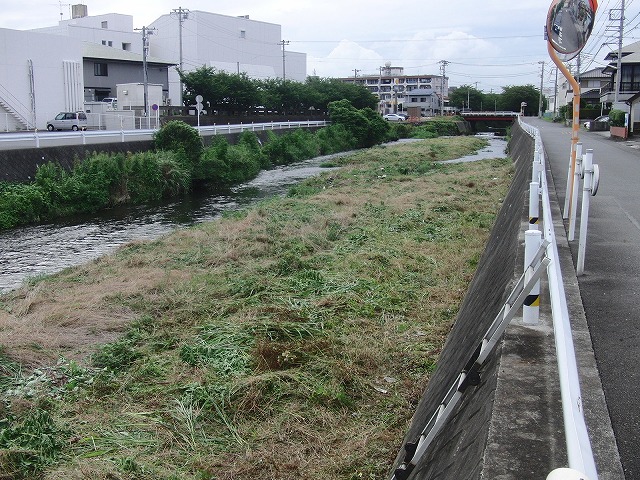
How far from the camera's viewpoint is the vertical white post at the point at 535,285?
383 centimetres

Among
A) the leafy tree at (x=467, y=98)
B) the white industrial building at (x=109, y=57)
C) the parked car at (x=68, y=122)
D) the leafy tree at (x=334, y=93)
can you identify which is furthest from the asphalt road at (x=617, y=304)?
the leafy tree at (x=467, y=98)

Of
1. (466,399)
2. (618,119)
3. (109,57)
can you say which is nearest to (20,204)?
(466,399)

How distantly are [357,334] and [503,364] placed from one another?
398 cm

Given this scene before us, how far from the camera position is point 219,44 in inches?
2781

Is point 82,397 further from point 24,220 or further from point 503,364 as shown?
point 24,220

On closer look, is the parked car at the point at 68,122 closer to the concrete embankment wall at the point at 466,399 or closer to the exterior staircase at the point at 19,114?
the exterior staircase at the point at 19,114

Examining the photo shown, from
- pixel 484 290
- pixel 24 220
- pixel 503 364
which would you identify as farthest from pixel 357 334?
pixel 24 220

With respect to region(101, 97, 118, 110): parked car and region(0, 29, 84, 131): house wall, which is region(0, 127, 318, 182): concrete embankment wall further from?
region(101, 97, 118, 110): parked car

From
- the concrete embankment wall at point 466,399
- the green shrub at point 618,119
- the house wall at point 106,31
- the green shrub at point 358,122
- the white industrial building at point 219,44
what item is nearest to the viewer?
the concrete embankment wall at point 466,399

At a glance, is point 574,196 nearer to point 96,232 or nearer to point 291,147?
point 96,232

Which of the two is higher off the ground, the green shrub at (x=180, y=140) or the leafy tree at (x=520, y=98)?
the leafy tree at (x=520, y=98)

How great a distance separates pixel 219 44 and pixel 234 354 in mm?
68475

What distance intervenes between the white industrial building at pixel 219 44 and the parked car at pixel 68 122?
25119 millimetres

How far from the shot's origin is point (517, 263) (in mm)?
5594
